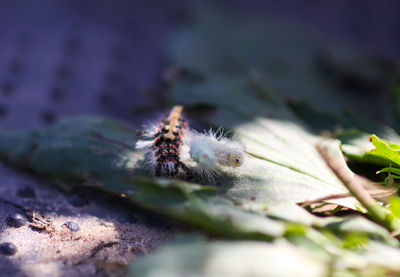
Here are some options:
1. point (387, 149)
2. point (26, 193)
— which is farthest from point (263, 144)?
point (26, 193)

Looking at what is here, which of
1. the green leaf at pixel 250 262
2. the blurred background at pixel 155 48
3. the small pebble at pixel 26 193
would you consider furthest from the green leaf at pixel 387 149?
the small pebble at pixel 26 193

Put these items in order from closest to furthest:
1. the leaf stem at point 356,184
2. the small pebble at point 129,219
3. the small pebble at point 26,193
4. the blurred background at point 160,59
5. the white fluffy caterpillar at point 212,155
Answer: the leaf stem at point 356,184 < the white fluffy caterpillar at point 212,155 < the small pebble at point 129,219 < the small pebble at point 26,193 < the blurred background at point 160,59

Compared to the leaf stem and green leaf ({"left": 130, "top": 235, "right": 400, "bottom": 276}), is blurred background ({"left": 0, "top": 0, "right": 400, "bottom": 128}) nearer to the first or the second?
the leaf stem

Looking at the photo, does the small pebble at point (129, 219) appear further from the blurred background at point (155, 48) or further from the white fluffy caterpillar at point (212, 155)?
the blurred background at point (155, 48)

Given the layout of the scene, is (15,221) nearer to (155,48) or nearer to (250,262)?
(250,262)

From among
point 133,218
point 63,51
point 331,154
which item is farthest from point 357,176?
point 63,51

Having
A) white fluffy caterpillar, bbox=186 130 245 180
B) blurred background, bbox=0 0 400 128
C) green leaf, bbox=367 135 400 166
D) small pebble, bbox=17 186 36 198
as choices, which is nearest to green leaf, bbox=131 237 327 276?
white fluffy caterpillar, bbox=186 130 245 180

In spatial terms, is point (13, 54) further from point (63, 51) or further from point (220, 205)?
point (220, 205)
